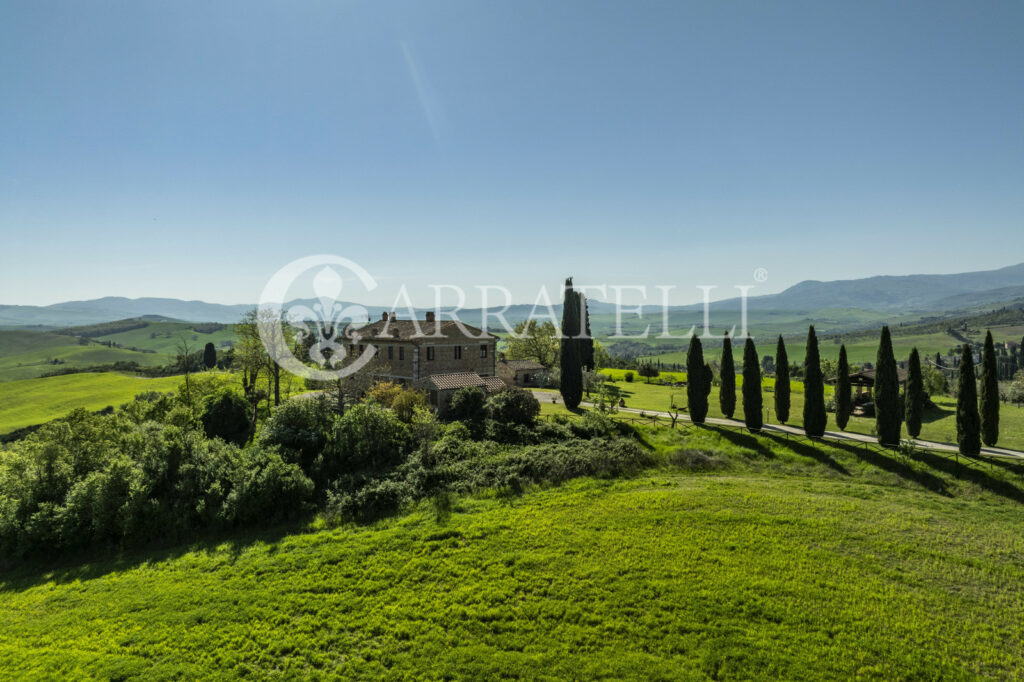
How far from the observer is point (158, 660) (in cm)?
1215

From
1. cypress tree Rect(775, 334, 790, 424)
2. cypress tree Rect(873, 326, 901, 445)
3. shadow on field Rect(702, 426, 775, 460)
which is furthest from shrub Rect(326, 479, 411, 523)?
cypress tree Rect(873, 326, 901, 445)

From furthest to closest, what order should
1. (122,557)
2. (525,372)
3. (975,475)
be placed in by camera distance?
(525,372) < (975,475) < (122,557)

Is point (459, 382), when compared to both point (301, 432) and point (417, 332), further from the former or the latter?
point (301, 432)

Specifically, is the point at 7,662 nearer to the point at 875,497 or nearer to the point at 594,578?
the point at 594,578

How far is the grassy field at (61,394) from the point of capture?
155 feet

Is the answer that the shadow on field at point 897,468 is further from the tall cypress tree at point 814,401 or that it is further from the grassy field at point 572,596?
the tall cypress tree at point 814,401

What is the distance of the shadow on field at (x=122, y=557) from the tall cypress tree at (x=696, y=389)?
27107 millimetres

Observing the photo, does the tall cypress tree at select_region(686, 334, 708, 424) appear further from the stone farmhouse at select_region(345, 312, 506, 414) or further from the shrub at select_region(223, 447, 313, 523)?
the shrub at select_region(223, 447, 313, 523)

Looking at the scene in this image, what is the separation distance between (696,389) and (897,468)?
12.2 m

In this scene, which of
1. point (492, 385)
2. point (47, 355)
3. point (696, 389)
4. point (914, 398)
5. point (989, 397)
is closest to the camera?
point (989, 397)

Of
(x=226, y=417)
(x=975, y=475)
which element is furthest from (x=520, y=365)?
(x=975, y=475)

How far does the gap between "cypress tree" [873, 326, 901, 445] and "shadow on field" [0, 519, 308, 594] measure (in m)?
33.0

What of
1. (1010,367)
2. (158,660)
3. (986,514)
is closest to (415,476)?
(158,660)

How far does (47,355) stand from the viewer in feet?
447
